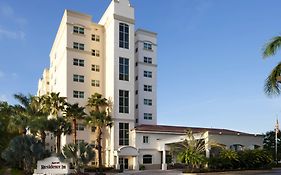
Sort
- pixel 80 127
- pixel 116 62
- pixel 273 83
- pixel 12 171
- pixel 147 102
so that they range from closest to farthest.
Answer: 1. pixel 273 83
2. pixel 12 171
3. pixel 116 62
4. pixel 80 127
5. pixel 147 102

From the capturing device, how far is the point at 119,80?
5684 cm

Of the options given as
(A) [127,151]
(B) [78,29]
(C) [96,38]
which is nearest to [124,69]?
(C) [96,38]

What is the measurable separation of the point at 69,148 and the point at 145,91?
28.2m

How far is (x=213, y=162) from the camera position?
3988 centimetres

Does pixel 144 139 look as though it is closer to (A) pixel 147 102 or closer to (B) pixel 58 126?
(A) pixel 147 102

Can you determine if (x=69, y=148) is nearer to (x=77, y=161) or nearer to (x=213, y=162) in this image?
(x=77, y=161)

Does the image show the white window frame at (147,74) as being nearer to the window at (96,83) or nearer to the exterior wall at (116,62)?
the exterior wall at (116,62)

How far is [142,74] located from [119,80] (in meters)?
8.11

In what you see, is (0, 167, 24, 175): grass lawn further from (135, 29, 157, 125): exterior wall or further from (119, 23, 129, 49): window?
(119, 23, 129, 49): window

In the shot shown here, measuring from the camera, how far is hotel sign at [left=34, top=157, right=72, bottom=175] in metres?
28.7

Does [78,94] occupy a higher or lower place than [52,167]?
higher

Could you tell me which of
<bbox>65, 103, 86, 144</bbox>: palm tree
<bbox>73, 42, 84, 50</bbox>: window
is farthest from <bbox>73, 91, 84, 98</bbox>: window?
<bbox>73, 42, 84, 50</bbox>: window

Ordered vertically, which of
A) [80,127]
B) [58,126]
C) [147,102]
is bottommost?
[80,127]

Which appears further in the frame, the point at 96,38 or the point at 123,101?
the point at 96,38
